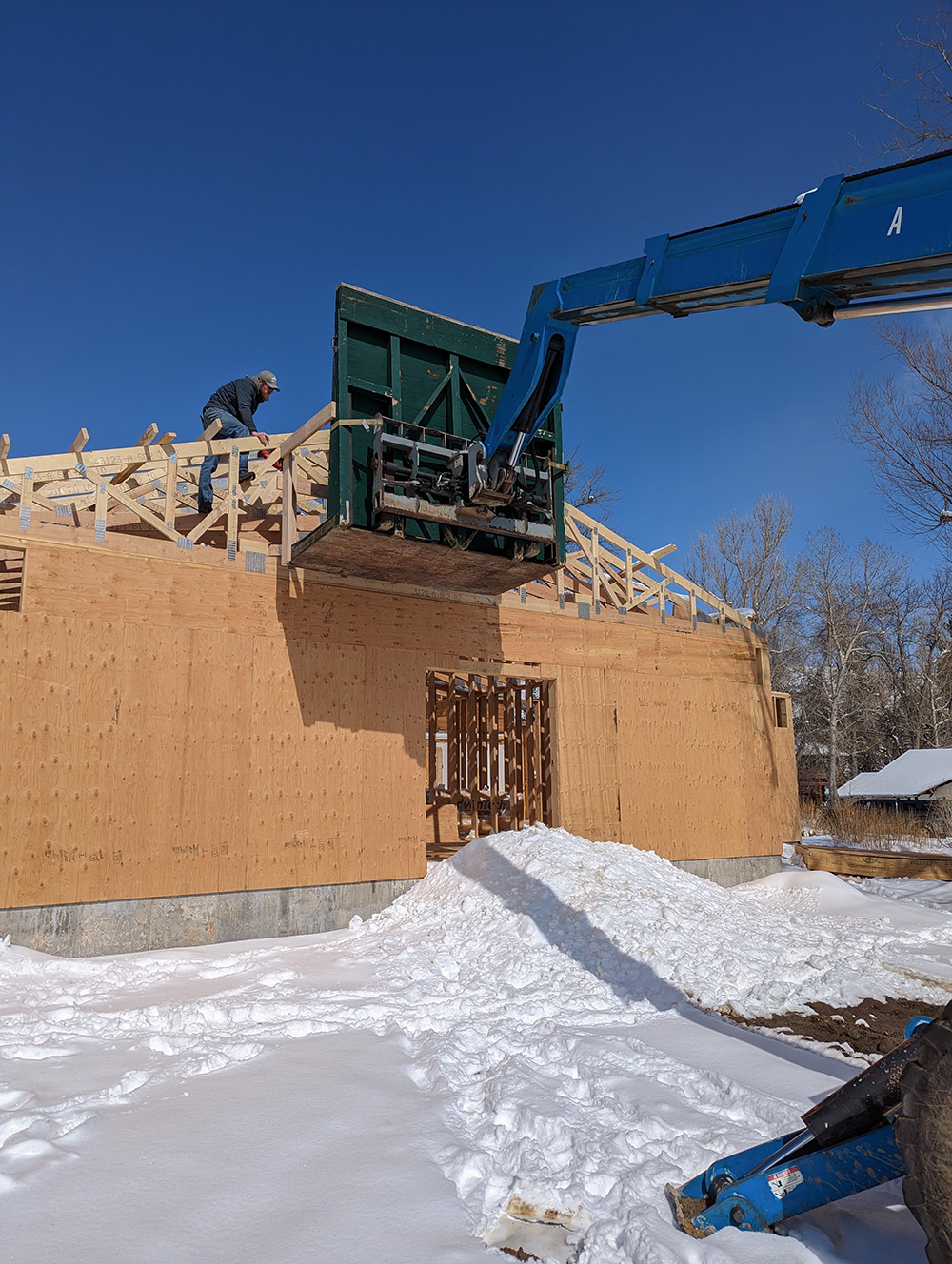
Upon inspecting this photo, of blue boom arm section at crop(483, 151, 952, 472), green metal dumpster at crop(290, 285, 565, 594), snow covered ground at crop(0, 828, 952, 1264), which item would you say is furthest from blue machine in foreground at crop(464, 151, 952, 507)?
snow covered ground at crop(0, 828, 952, 1264)

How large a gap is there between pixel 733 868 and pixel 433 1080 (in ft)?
33.5

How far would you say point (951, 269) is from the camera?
14.4 ft

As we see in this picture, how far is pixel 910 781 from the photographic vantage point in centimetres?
2756

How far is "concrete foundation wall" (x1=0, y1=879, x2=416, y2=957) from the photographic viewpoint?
27.3ft

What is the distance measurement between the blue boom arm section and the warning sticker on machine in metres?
4.26

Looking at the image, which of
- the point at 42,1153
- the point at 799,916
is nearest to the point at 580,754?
the point at 799,916

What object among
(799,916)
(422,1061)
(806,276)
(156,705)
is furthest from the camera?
(799,916)

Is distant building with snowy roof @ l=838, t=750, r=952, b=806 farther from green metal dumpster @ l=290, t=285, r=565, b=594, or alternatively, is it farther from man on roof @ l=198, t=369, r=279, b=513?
man on roof @ l=198, t=369, r=279, b=513

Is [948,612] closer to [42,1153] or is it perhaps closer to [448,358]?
[448,358]

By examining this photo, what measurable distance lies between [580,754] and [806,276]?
343 inches

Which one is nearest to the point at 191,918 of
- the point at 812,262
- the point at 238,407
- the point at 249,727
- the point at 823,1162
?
the point at 249,727

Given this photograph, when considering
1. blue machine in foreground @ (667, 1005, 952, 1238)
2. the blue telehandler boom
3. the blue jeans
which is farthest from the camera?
the blue jeans

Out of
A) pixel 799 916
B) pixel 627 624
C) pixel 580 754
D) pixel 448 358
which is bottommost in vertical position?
pixel 799 916

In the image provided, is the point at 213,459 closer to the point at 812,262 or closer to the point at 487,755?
the point at 812,262
